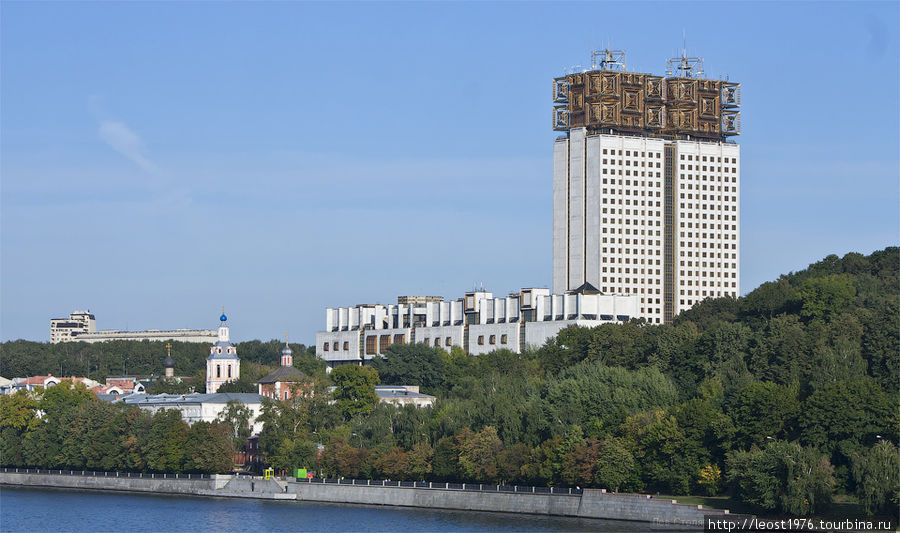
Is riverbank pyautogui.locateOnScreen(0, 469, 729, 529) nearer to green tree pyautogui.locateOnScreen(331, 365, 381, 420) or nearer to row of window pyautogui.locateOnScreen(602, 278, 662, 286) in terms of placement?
green tree pyautogui.locateOnScreen(331, 365, 381, 420)

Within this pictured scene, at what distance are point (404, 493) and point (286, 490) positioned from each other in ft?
44.8

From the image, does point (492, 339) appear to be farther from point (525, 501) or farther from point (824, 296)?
point (525, 501)

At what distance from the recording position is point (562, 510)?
104250mm

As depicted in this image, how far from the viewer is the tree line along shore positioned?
9406cm

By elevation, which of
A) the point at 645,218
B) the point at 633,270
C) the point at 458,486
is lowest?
the point at 458,486

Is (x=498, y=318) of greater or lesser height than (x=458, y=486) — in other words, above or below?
above

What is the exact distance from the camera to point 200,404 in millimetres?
166250

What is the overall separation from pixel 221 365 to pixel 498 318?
32.0 metres

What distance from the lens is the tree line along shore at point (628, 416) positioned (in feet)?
309

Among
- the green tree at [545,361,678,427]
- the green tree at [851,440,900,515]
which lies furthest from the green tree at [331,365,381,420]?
the green tree at [851,440,900,515]

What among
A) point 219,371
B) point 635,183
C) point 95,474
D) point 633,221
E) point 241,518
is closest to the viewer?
point 241,518

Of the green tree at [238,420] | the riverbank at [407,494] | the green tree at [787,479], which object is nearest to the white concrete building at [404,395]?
the green tree at [238,420]

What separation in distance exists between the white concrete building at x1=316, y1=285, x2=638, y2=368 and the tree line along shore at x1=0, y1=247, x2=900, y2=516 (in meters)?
4.75

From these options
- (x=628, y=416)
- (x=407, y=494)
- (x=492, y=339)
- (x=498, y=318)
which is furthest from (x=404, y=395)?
(x=628, y=416)
